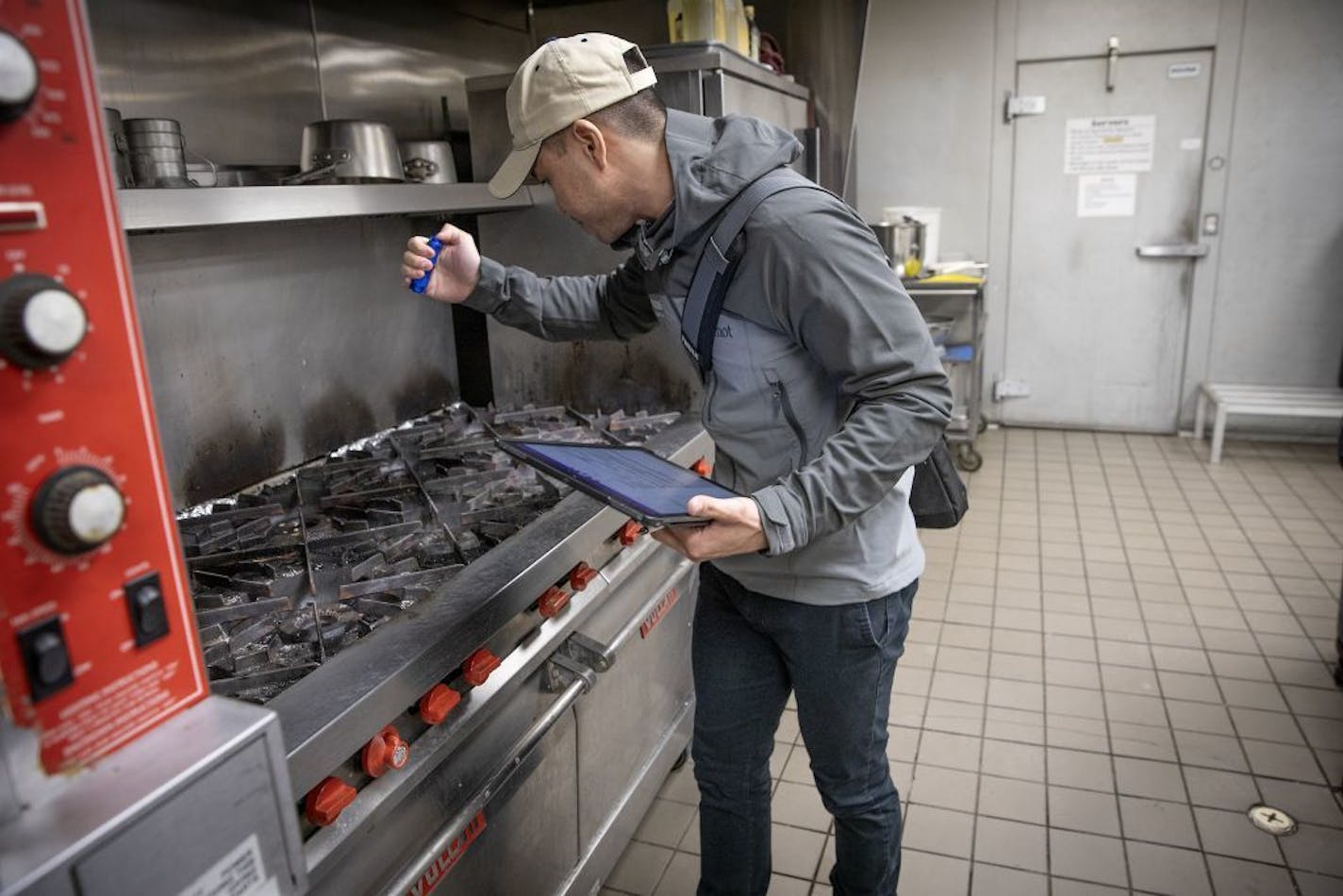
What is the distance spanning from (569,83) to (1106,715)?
2293 mm

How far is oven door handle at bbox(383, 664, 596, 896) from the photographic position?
1.27 meters

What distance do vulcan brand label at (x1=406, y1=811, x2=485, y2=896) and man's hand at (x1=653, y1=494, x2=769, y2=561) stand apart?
1.79 feet

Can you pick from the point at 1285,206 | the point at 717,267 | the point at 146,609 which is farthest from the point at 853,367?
the point at 1285,206

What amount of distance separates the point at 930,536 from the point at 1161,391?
7.10 ft

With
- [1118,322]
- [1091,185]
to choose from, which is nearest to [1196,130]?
[1091,185]

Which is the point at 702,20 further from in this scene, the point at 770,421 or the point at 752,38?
the point at 770,421

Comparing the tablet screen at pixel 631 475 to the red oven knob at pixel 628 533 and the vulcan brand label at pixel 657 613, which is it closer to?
the red oven knob at pixel 628 533

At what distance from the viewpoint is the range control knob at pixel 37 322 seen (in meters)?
0.59

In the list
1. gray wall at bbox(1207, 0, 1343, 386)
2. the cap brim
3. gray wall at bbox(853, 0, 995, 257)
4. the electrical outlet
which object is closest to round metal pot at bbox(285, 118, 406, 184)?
the cap brim

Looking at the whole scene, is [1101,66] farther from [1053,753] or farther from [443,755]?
[443,755]

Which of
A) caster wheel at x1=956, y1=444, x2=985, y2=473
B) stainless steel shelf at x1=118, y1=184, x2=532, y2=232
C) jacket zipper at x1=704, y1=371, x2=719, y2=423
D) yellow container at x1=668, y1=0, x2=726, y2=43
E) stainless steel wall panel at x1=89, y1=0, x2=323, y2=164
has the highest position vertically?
yellow container at x1=668, y1=0, x2=726, y2=43

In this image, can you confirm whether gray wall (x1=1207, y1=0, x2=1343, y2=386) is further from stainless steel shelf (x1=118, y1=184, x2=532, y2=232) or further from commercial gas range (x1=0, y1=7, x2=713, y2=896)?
stainless steel shelf (x1=118, y1=184, x2=532, y2=232)

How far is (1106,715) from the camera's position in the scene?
8.70ft

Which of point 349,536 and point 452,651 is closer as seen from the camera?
point 452,651
